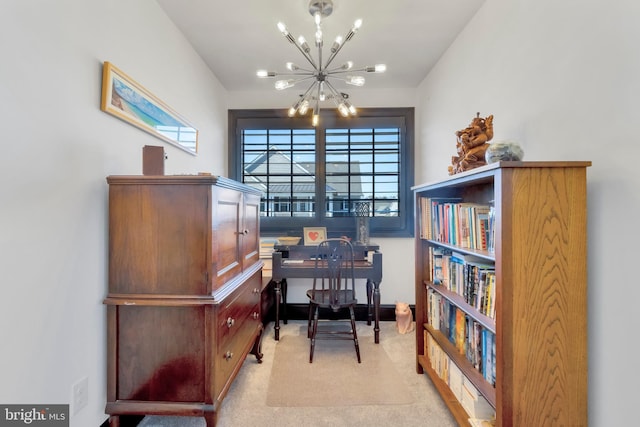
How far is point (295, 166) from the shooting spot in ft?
10.5

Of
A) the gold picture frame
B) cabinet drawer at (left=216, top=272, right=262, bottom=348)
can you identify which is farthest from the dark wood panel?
the gold picture frame

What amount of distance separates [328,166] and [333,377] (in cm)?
210

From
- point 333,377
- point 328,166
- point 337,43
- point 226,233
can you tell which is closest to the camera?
point 226,233

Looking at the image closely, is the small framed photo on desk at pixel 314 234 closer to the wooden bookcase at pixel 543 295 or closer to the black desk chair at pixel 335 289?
the black desk chair at pixel 335 289

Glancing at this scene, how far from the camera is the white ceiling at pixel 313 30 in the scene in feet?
6.26

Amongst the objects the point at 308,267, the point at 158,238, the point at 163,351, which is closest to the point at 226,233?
the point at 158,238

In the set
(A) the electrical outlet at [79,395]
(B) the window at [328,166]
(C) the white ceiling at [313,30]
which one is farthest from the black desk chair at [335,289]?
(C) the white ceiling at [313,30]

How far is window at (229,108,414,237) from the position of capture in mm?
3182

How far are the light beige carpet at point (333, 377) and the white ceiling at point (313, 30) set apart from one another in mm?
2596

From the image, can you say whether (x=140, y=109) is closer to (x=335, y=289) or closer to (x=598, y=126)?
(x=335, y=289)

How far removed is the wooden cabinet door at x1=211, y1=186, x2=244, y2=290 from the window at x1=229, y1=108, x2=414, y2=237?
1437 mm

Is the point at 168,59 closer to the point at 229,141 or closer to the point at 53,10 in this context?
the point at 53,10

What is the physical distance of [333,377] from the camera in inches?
80.3

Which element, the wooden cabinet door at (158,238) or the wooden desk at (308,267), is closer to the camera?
the wooden cabinet door at (158,238)
